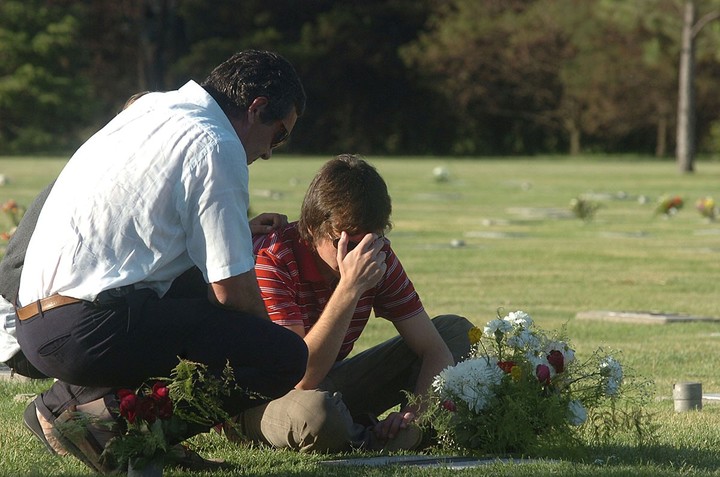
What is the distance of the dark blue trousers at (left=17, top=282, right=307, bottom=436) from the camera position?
13.9 ft

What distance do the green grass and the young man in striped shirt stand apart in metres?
0.17

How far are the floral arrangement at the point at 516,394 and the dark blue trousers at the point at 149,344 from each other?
661 millimetres

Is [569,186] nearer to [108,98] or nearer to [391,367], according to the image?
[391,367]

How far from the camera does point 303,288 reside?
5.15 m

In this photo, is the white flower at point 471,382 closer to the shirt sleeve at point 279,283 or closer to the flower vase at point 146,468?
the shirt sleeve at point 279,283

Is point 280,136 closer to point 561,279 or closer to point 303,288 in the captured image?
point 303,288

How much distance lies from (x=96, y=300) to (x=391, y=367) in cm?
159

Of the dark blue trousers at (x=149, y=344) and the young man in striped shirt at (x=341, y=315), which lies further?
the young man in striped shirt at (x=341, y=315)

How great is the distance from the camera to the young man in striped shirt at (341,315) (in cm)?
484

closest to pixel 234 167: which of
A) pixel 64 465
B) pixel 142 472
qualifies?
pixel 142 472

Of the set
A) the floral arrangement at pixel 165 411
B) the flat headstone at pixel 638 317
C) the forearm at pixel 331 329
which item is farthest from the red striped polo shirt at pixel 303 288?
the flat headstone at pixel 638 317

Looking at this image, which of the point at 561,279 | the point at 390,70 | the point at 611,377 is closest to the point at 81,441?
the point at 611,377

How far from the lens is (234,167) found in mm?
4117

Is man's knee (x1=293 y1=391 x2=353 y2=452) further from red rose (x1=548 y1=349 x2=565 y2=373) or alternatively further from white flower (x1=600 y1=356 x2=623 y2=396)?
white flower (x1=600 y1=356 x2=623 y2=396)
